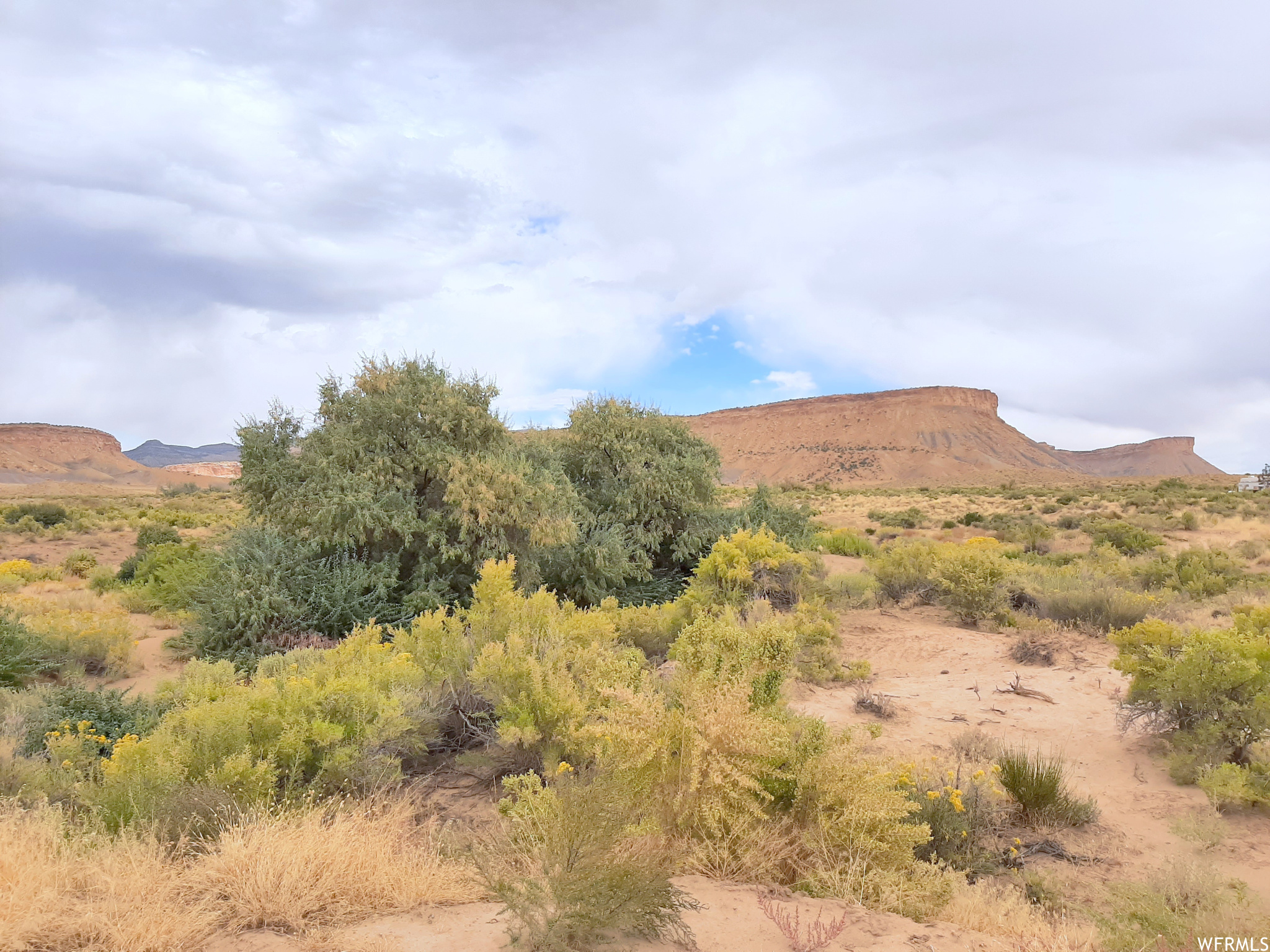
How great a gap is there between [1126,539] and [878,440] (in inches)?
3967

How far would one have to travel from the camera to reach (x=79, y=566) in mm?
18031

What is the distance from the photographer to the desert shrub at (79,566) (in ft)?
58.6

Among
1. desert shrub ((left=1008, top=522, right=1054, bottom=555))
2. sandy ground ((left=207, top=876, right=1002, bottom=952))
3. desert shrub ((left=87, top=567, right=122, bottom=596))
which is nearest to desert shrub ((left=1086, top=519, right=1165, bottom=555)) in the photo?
desert shrub ((left=1008, top=522, right=1054, bottom=555))

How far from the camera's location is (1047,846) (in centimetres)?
550

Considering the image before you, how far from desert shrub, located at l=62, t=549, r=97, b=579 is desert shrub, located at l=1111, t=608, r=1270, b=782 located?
2088 centimetres

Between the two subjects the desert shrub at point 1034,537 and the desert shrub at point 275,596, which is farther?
the desert shrub at point 1034,537

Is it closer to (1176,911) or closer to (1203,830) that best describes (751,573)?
(1203,830)

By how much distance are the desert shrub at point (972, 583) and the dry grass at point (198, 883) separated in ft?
35.9

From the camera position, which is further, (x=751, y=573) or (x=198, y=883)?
(x=751, y=573)

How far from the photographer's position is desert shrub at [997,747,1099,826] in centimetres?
584

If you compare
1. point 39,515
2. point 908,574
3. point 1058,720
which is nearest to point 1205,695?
point 1058,720

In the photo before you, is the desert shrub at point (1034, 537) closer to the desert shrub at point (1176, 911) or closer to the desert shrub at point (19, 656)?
the desert shrub at point (1176, 911)

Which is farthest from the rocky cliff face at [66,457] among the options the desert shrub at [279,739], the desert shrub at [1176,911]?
the desert shrub at [1176,911]

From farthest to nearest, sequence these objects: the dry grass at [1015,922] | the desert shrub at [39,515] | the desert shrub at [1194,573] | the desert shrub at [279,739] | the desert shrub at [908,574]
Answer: the desert shrub at [39,515] → the desert shrub at [908,574] → the desert shrub at [1194,573] → the desert shrub at [279,739] → the dry grass at [1015,922]
